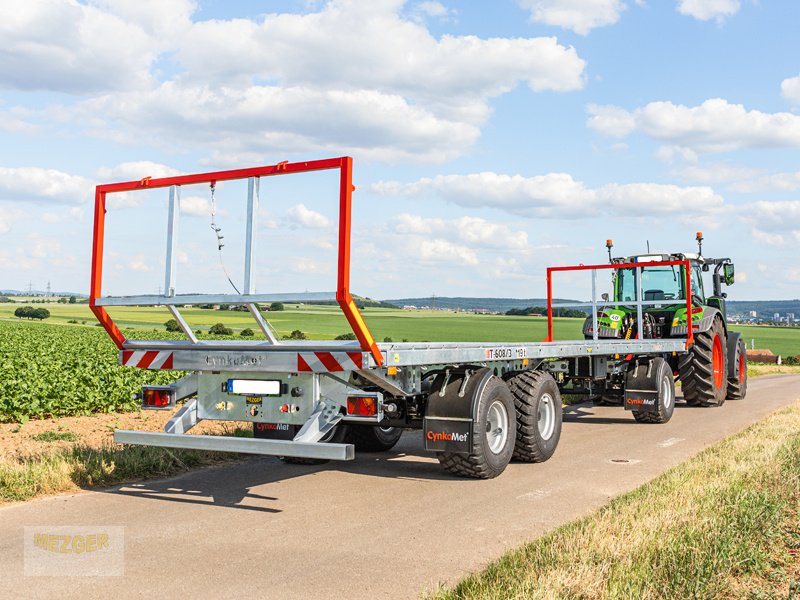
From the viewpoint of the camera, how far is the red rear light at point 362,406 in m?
6.35

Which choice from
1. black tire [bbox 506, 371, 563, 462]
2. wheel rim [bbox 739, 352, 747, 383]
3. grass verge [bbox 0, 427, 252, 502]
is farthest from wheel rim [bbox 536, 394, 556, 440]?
wheel rim [bbox 739, 352, 747, 383]

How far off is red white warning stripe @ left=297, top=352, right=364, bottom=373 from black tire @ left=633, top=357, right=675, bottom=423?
685 cm

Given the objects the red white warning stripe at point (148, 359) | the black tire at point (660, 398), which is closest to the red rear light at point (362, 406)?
the red white warning stripe at point (148, 359)

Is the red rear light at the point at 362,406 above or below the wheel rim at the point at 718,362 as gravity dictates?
below

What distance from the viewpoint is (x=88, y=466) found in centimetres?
729

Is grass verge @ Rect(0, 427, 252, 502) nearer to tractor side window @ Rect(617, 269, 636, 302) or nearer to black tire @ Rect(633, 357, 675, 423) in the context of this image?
black tire @ Rect(633, 357, 675, 423)

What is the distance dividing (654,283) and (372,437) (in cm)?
807

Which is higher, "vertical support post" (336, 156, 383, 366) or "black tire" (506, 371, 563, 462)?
"vertical support post" (336, 156, 383, 366)

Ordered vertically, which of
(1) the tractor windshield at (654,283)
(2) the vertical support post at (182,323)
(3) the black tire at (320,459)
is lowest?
(3) the black tire at (320,459)

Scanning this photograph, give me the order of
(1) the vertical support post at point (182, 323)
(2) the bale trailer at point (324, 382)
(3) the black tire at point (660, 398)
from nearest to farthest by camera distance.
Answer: (2) the bale trailer at point (324, 382) < (1) the vertical support post at point (182, 323) < (3) the black tire at point (660, 398)

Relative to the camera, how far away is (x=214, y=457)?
843 cm

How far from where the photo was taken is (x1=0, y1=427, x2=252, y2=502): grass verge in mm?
6660

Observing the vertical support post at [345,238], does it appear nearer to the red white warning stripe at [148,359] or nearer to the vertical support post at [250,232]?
the vertical support post at [250,232]

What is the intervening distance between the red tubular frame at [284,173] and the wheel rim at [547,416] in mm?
2999
